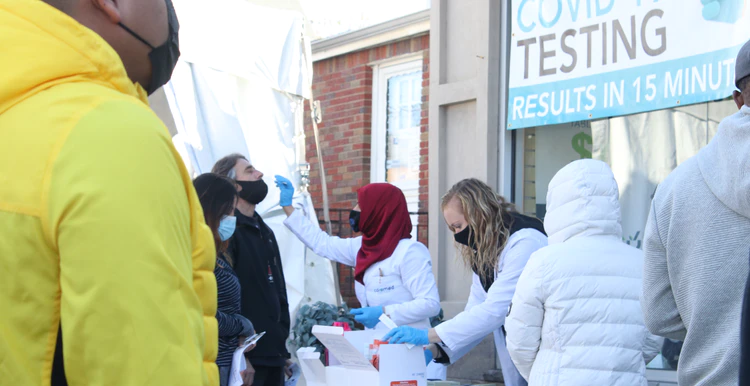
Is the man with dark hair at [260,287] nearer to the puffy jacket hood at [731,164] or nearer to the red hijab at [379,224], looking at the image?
the red hijab at [379,224]

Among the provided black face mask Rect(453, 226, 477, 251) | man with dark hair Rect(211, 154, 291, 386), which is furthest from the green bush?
black face mask Rect(453, 226, 477, 251)

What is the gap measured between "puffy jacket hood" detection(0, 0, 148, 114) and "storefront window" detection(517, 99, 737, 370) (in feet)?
15.2

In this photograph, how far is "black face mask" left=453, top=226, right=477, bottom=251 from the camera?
4.63 metres

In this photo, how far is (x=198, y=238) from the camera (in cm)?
128

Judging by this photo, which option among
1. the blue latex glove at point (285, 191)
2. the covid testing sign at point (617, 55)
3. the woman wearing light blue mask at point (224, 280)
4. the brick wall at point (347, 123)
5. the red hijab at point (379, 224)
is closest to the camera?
the woman wearing light blue mask at point (224, 280)

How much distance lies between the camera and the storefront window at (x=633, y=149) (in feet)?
17.3

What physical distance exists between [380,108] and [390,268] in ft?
17.0

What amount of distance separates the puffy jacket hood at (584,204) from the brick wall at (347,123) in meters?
6.40

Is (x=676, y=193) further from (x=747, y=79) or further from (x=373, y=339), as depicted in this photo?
(x=373, y=339)

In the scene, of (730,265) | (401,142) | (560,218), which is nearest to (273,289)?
(560,218)

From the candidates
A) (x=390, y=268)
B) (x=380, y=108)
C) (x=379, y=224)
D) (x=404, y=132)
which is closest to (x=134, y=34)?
(x=390, y=268)

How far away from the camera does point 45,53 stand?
1166 mm

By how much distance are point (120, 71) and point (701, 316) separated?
1783 mm

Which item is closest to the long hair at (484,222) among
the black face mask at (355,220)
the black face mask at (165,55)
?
the black face mask at (355,220)
